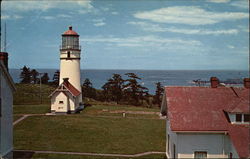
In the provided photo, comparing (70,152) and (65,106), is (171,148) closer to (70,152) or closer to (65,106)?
(70,152)

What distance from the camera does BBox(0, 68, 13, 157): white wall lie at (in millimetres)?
15391

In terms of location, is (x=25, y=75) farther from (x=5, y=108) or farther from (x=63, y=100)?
(x=5, y=108)

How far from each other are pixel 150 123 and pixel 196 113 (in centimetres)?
1410

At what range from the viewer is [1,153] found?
1520cm

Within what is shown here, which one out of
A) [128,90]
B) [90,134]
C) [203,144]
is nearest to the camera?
[203,144]

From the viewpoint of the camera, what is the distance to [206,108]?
48.5ft

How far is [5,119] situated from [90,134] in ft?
29.8

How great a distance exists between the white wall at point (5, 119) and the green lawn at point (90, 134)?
3264 mm

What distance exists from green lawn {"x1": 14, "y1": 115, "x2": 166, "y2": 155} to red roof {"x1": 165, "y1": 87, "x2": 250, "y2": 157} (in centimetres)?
598

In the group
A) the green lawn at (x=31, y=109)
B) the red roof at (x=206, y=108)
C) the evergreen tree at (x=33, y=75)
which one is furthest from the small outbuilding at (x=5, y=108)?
the evergreen tree at (x=33, y=75)

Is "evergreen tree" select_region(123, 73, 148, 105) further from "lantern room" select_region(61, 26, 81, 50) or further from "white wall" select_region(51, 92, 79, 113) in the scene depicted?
"white wall" select_region(51, 92, 79, 113)

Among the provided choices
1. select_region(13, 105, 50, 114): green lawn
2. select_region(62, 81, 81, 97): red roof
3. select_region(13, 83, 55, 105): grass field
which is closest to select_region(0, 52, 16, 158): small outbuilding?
select_region(13, 105, 50, 114): green lawn

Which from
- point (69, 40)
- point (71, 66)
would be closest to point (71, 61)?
point (71, 66)

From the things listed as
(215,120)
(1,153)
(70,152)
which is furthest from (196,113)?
(1,153)
